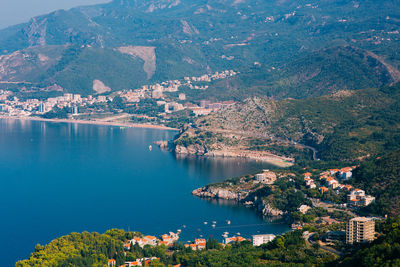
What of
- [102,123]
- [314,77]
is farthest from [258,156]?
[314,77]

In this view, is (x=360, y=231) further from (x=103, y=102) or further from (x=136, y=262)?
(x=103, y=102)

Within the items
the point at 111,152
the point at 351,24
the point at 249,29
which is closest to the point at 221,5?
the point at 249,29

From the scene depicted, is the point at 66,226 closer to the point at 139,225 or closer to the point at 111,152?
the point at 139,225

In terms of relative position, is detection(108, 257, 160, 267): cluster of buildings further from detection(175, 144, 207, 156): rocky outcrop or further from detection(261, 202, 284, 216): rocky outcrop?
detection(175, 144, 207, 156): rocky outcrop

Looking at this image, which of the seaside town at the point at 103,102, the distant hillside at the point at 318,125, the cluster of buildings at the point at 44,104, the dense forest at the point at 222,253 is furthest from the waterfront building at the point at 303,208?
the cluster of buildings at the point at 44,104

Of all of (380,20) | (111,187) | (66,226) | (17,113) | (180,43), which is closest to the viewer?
(66,226)

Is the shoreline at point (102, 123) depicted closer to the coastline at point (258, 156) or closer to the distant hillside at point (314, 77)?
the distant hillside at point (314, 77)

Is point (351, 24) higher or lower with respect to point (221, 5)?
lower

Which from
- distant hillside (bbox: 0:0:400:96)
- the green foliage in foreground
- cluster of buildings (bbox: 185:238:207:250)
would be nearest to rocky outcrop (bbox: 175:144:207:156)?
cluster of buildings (bbox: 185:238:207:250)
